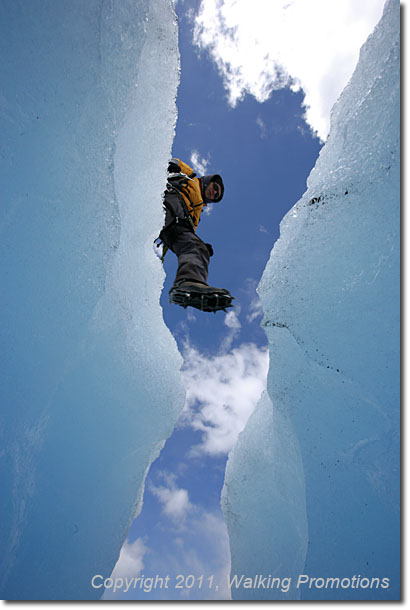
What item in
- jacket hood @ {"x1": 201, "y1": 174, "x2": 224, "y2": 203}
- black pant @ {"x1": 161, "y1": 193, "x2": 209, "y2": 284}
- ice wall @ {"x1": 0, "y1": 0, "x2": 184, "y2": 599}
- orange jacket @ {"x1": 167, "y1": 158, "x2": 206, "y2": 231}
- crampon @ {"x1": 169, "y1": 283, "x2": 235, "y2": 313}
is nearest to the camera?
ice wall @ {"x1": 0, "y1": 0, "x2": 184, "y2": 599}

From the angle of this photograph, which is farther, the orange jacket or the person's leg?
the orange jacket

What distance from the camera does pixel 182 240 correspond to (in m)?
3.42

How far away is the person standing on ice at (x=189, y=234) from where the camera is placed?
102 inches

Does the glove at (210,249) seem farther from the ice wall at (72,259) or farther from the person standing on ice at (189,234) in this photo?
the ice wall at (72,259)

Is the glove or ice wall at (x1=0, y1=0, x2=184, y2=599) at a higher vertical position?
the glove

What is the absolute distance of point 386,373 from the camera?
3.99ft

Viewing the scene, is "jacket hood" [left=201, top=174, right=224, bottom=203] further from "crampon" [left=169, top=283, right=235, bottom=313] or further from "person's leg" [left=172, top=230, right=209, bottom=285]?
"crampon" [left=169, top=283, right=235, bottom=313]

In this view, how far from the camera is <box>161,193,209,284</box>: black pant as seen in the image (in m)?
3.14

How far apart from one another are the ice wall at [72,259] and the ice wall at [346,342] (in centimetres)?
81

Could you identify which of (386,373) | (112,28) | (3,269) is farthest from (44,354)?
(112,28)

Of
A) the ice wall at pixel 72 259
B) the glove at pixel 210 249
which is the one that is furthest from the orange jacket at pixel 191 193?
the ice wall at pixel 72 259

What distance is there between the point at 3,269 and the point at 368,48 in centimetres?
174

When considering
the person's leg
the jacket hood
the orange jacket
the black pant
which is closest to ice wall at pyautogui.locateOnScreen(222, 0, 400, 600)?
the person's leg

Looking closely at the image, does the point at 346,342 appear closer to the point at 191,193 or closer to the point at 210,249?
the point at 210,249
